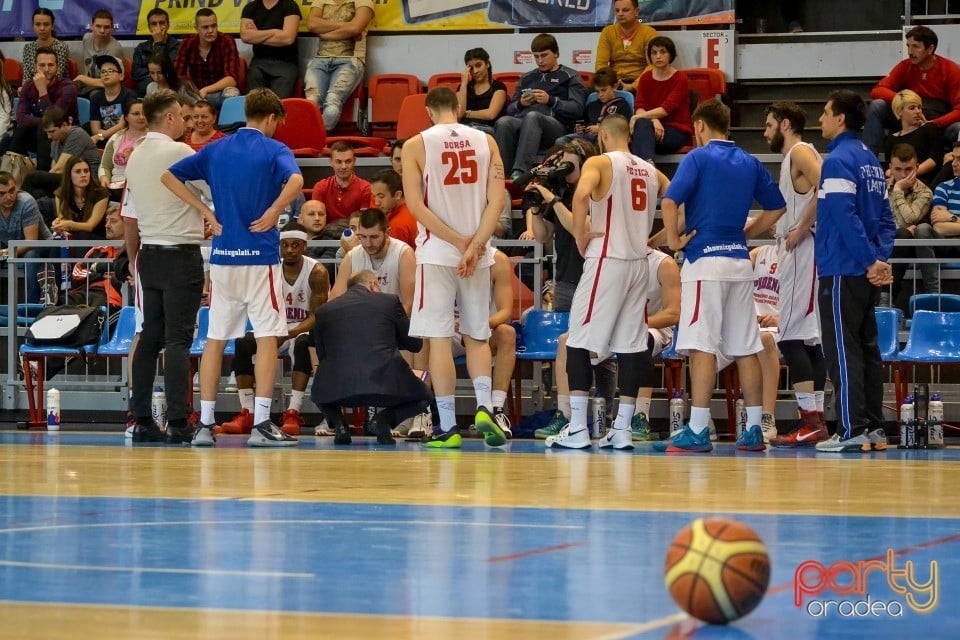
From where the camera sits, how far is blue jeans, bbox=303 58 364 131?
15047 millimetres

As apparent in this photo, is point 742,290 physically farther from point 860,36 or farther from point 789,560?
point 860,36

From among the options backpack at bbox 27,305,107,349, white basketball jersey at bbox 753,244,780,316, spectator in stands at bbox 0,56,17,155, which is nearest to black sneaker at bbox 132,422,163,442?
backpack at bbox 27,305,107,349

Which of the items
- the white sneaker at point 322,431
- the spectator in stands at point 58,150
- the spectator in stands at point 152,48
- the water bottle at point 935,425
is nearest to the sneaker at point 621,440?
the water bottle at point 935,425

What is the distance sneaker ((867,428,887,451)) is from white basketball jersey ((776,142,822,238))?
4.55 ft

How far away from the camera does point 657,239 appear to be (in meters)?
8.91

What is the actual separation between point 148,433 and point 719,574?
21.5ft

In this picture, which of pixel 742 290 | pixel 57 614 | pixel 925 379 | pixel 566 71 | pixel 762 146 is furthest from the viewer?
pixel 762 146

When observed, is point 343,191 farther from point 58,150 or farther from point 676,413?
point 58,150

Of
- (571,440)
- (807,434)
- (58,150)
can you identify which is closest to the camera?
(571,440)

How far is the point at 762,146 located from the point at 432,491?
9.98 m

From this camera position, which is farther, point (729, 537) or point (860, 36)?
point (860, 36)

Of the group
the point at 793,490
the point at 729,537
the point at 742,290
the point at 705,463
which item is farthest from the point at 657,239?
the point at 729,537

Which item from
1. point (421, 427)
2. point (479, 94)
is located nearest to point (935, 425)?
point (421, 427)

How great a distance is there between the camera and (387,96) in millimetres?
15406
